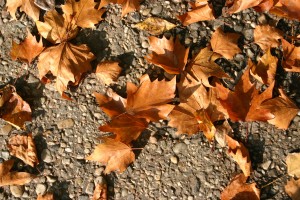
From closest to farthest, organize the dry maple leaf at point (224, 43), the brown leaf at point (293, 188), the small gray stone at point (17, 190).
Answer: the brown leaf at point (293, 188), the dry maple leaf at point (224, 43), the small gray stone at point (17, 190)

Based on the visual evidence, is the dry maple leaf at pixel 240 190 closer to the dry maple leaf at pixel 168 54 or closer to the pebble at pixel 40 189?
the dry maple leaf at pixel 168 54

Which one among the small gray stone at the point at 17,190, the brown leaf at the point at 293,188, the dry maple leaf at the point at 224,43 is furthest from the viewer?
the small gray stone at the point at 17,190

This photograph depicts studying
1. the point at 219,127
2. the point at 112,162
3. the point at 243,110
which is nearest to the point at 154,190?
the point at 112,162

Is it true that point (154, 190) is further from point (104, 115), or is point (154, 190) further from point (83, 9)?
point (83, 9)

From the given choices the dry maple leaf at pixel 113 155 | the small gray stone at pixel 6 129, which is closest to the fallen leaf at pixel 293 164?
the dry maple leaf at pixel 113 155

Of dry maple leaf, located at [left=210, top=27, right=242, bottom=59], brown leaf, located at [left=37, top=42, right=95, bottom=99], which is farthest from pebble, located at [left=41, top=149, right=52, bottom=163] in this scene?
dry maple leaf, located at [left=210, top=27, right=242, bottom=59]

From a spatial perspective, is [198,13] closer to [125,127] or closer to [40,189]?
[125,127]

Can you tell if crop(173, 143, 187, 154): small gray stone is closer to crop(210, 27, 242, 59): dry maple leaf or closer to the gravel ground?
the gravel ground

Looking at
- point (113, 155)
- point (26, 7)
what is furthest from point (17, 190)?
point (26, 7)
